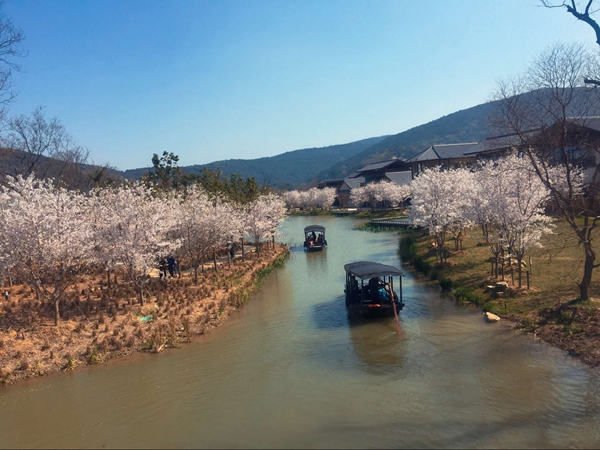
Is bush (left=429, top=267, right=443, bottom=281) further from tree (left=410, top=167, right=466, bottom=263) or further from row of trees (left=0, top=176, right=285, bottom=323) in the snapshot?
row of trees (left=0, top=176, right=285, bottom=323)

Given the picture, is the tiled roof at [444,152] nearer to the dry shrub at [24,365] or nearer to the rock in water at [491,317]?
the rock in water at [491,317]

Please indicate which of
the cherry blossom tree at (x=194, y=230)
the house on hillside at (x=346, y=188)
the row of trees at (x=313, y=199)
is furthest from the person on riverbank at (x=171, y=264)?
the row of trees at (x=313, y=199)

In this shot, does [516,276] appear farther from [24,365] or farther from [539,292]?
[24,365]

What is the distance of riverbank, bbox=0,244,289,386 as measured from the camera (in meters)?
13.8

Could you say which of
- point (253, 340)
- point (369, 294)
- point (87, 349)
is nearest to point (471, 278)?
point (369, 294)

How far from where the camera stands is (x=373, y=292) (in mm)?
17688

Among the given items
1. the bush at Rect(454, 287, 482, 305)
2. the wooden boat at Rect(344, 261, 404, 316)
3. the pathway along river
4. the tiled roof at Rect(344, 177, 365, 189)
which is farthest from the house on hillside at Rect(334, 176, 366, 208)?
the pathway along river

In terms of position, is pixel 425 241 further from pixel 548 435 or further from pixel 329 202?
pixel 329 202

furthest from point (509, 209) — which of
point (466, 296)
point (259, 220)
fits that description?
point (259, 220)

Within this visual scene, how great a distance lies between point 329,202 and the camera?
95938 millimetres

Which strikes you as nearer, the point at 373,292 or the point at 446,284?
the point at 373,292

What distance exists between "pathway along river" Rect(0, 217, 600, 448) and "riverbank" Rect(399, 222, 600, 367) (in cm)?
71

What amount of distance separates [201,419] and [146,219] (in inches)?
411

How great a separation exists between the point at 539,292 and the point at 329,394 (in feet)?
33.6
